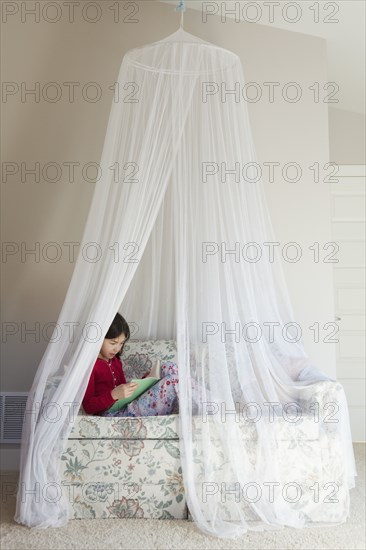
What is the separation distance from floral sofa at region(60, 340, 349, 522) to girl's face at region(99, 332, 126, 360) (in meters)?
0.41

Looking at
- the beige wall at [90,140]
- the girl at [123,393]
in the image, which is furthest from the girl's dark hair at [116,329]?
the beige wall at [90,140]

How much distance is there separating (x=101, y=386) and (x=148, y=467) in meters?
0.52

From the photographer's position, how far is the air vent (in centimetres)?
403

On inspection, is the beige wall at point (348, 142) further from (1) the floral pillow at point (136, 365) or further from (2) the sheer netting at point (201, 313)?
(1) the floral pillow at point (136, 365)

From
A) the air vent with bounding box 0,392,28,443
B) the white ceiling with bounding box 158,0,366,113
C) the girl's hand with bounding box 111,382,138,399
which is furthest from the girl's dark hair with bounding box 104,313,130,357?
the white ceiling with bounding box 158,0,366,113

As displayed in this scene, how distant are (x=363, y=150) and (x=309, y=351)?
181 cm

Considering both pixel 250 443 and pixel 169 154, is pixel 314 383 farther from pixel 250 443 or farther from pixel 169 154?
pixel 169 154

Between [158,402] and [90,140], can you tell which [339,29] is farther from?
[158,402]

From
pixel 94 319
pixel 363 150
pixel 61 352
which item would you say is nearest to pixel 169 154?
pixel 94 319

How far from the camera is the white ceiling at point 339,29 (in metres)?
3.78

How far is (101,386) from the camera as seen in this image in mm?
3268

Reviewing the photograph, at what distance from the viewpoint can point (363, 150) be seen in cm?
493

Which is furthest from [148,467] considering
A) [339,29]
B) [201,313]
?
[339,29]

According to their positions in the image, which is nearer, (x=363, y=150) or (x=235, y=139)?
(x=235, y=139)
